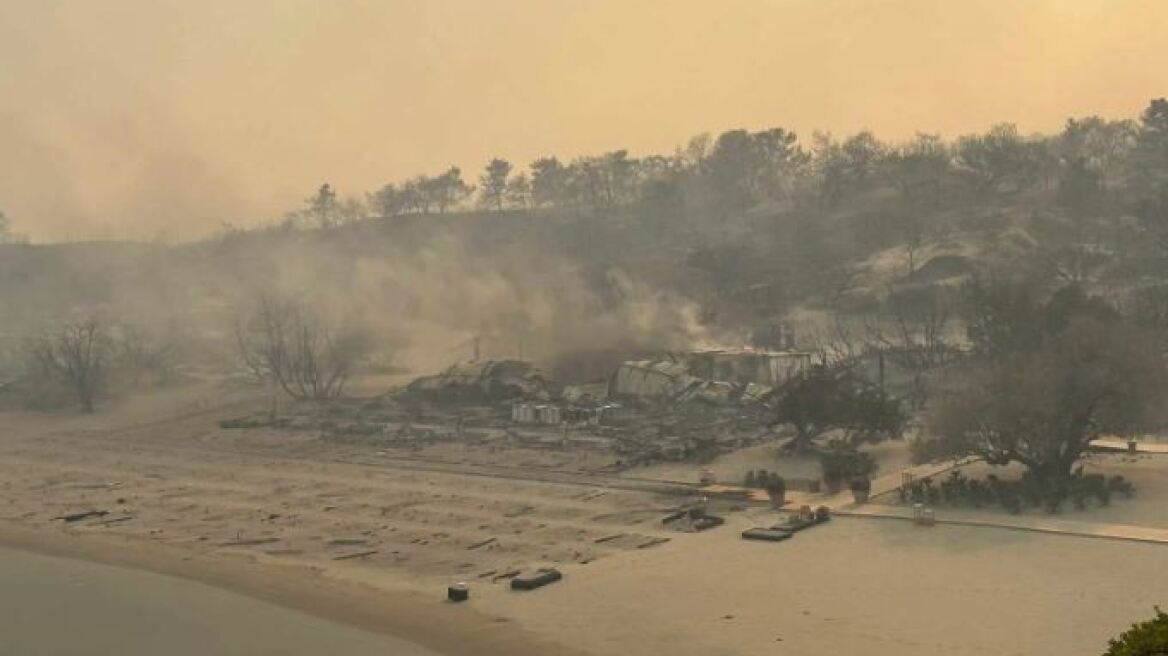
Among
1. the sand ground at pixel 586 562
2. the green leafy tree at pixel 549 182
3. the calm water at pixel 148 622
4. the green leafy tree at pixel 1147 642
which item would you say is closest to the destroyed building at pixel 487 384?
the sand ground at pixel 586 562

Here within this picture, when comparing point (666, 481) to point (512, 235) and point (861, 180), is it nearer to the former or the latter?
point (861, 180)

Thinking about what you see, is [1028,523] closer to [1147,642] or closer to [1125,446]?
[1125,446]

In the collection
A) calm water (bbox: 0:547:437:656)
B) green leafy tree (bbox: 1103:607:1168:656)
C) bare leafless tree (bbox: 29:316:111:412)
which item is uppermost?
bare leafless tree (bbox: 29:316:111:412)

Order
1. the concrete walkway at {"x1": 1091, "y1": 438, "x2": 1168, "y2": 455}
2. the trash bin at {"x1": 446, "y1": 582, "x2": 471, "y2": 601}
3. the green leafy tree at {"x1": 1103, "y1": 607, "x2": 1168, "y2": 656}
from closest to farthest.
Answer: the green leafy tree at {"x1": 1103, "y1": 607, "x2": 1168, "y2": 656} < the trash bin at {"x1": 446, "y1": 582, "x2": 471, "y2": 601} < the concrete walkway at {"x1": 1091, "y1": 438, "x2": 1168, "y2": 455}

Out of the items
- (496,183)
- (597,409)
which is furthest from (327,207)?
(597,409)

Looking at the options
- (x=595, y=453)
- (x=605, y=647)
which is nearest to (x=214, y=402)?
(x=595, y=453)

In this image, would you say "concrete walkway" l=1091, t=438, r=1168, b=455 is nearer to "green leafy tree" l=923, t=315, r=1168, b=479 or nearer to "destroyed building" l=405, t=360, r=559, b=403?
"green leafy tree" l=923, t=315, r=1168, b=479

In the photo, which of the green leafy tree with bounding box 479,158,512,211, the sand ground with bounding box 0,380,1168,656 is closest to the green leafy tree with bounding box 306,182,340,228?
the green leafy tree with bounding box 479,158,512,211
